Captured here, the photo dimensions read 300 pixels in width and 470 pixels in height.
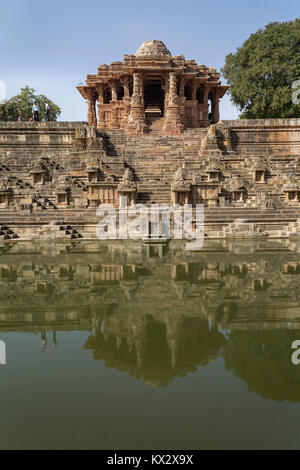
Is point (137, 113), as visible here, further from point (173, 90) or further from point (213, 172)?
point (213, 172)

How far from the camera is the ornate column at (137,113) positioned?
2191 cm

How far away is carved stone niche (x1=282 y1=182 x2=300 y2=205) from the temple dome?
17.0 metres

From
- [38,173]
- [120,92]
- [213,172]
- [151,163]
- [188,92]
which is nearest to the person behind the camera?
[213,172]

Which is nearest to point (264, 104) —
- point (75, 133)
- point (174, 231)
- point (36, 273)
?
point (75, 133)

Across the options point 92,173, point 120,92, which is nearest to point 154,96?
point 120,92

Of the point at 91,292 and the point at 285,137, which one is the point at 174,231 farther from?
the point at 285,137

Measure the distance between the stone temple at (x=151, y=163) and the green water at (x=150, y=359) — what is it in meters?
6.12

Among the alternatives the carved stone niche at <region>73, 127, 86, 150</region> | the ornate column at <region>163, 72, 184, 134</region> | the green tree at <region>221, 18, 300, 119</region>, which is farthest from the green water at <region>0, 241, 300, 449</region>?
the green tree at <region>221, 18, 300, 119</region>

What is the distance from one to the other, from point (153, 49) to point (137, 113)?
7.32 meters

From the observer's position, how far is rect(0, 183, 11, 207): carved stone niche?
1410 centimetres

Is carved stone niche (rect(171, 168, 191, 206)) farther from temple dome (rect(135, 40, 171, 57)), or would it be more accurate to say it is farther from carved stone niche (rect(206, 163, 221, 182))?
temple dome (rect(135, 40, 171, 57))

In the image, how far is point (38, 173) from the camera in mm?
16062

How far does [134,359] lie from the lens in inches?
144

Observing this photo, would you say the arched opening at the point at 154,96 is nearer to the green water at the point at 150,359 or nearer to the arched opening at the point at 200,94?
the arched opening at the point at 200,94
